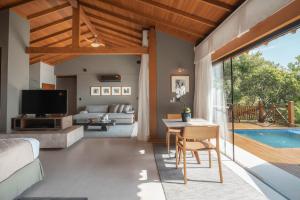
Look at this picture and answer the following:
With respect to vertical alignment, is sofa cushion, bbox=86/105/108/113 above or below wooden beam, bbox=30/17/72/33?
below

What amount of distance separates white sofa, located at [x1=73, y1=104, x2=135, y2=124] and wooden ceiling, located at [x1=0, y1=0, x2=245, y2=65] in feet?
9.90

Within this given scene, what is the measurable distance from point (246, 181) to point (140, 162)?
1.67 m

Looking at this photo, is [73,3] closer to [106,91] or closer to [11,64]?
[11,64]

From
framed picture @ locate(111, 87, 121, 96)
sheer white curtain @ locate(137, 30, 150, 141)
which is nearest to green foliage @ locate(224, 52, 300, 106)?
sheer white curtain @ locate(137, 30, 150, 141)

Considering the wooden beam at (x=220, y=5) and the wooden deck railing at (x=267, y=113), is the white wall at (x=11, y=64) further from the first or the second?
the wooden deck railing at (x=267, y=113)

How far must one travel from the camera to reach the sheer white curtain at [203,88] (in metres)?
4.40

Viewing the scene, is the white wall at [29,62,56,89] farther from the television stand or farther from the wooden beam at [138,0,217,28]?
the wooden beam at [138,0,217,28]

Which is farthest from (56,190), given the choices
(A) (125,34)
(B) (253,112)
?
(B) (253,112)

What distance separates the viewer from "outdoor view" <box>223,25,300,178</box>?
417cm

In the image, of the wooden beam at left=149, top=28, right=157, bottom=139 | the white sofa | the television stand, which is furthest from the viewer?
the white sofa

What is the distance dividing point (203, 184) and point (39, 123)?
422 centimetres

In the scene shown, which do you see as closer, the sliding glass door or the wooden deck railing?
the sliding glass door

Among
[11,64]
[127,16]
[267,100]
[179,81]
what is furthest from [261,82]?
[11,64]

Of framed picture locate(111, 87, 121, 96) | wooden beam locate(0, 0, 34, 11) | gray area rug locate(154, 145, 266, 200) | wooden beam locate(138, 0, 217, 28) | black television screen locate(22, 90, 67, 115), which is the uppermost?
wooden beam locate(0, 0, 34, 11)
